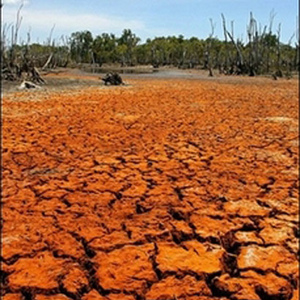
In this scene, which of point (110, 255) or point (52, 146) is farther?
point (52, 146)

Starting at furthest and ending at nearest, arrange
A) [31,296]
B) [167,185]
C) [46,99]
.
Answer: [46,99] → [167,185] → [31,296]

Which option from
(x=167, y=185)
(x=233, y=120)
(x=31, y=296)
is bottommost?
(x=31, y=296)

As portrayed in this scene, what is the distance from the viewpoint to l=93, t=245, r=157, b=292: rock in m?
1.87

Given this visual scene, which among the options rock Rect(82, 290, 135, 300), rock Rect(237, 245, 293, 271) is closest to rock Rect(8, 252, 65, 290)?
rock Rect(82, 290, 135, 300)

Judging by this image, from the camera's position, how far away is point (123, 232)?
93.4 inches

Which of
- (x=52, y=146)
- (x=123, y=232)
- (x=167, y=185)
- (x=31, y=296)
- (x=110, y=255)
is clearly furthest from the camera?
(x=52, y=146)

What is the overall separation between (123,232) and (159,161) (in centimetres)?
145

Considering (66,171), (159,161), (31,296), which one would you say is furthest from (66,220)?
(159,161)

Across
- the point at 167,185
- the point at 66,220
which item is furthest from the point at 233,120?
the point at 66,220

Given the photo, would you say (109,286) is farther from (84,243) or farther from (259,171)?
(259,171)

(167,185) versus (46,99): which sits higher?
(46,99)

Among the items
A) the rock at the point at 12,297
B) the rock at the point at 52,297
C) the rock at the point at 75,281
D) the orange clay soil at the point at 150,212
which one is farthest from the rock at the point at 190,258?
the rock at the point at 12,297

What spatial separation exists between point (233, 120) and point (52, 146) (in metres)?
2.63

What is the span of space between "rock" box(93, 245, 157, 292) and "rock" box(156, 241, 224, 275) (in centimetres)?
7
